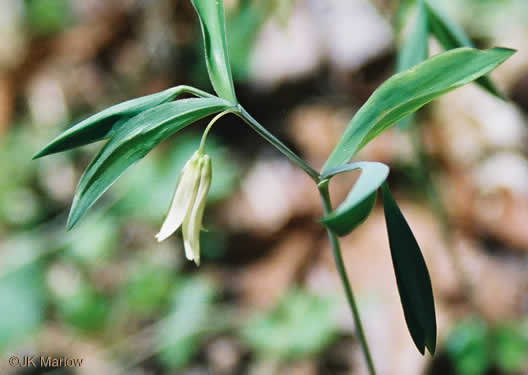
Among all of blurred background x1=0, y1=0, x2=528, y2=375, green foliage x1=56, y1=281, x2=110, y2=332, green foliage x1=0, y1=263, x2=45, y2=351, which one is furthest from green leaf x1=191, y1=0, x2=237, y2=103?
green foliage x1=0, y1=263, x2=45, y2=351

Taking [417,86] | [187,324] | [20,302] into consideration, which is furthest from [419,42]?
[20,302]

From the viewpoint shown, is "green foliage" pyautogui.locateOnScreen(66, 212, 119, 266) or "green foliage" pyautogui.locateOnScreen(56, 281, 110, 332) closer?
"green foliage" pyautogui.locateOnScreen(56, 281, 110, 332)

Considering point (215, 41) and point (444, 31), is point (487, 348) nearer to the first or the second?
point (444, 31)

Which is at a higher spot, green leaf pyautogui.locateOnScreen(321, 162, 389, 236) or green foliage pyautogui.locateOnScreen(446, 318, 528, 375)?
green leaf pyautogui.locateOnScreen(321, 162, 389, 236)

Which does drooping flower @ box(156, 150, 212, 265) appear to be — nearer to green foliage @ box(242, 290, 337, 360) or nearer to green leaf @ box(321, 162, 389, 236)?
green leaf @ box(321, 162, 389, 236)

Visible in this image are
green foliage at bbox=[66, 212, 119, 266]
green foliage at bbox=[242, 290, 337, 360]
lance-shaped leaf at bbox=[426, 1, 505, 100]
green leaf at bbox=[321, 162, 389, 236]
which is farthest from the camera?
green foliage at bbox=[66, 212, 119, 266]

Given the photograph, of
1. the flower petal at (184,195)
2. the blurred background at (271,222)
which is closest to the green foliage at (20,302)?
the blurred background at (271,222)

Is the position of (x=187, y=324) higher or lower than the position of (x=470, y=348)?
lower

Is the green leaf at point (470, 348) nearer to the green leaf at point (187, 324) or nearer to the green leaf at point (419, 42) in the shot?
the green leaf at point (187, 324)
